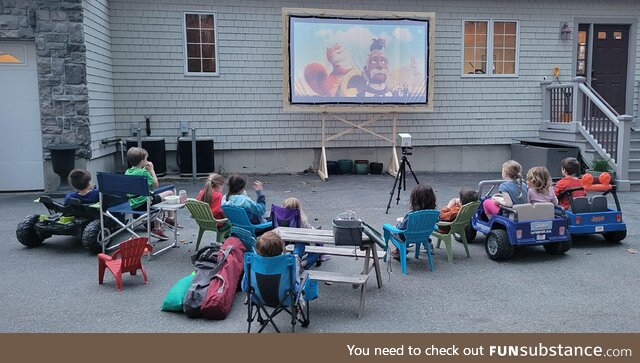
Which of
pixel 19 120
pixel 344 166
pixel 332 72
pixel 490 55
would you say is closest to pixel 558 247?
pixel 332 72

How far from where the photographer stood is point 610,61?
1527 cm

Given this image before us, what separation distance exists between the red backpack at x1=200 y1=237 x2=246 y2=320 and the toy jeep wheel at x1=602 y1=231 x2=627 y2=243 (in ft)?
16.0

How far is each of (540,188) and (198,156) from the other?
312 inches

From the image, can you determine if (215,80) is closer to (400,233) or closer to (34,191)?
(34,191)

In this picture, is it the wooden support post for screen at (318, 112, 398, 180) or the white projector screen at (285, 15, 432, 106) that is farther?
the wooden support post for screen at (318, 112, 398, 180)

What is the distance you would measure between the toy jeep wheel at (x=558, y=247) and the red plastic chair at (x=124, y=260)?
15.0 ft

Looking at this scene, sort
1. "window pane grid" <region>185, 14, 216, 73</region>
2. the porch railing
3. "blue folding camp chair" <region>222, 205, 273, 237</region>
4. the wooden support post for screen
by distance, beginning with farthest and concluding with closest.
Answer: the wooden support post for screen, "window pane grid" <region>185, 14, 216, 73</region>, the porch railing, "blue folding camp chair" <region>222, 205, 273, 237</region>

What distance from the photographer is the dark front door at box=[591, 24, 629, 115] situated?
50.0ft

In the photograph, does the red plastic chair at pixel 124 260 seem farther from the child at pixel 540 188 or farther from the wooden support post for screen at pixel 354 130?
the wooden support post for screen at pixel 354 130

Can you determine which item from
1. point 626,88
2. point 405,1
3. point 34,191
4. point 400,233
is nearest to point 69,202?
point 400,233

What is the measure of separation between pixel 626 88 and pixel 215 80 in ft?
33.7

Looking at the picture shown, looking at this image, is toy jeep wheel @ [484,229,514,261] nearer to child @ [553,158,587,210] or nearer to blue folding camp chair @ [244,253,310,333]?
child @ [553,158,587,210]

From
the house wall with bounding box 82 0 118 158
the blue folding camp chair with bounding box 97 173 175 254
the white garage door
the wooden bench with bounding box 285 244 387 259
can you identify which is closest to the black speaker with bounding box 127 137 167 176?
the house wall with bounding box 82 0 118 158
